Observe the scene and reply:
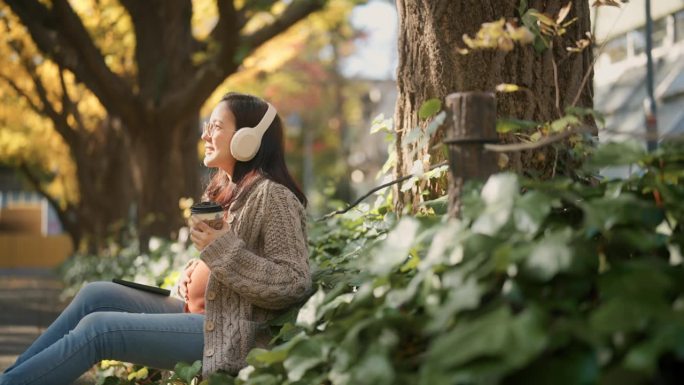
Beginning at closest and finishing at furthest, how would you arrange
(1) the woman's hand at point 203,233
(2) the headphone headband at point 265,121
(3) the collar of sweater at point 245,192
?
(1) the woman's hand at point 203,233
(3) the collar of sweater at point 245,192
(2) the headphone headband at point 265,121

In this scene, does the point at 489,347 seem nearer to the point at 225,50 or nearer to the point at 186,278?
the point at 186,278

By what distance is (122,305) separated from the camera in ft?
13.5

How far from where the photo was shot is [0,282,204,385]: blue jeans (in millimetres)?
3338

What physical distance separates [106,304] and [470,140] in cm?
203

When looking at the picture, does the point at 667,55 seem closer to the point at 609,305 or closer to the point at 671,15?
the point at 671,15

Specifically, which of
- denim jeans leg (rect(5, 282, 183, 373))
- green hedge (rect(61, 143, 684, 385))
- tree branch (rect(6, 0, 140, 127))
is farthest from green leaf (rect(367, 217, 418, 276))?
tree branch (rect(6, 0, 140, 127))

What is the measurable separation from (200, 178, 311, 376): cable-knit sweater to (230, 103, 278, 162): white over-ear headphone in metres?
0.18

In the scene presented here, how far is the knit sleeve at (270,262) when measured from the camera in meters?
3.46

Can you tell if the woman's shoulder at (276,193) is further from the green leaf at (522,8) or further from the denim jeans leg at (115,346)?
the green leaf at (522,8)

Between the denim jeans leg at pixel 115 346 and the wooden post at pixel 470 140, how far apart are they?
136 centimetres

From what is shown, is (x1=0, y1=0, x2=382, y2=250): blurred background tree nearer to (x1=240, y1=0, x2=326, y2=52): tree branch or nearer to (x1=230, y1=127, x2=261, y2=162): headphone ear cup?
(x1=240, y1=0, x2=326, y2=52): tree branch

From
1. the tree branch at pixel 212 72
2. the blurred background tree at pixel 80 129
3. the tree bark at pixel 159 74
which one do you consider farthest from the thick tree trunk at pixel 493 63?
the blurred background tree at pixel 80 129

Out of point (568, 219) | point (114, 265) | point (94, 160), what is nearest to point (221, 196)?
point (568, 219)

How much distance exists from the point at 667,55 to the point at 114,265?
1615 centimetres
